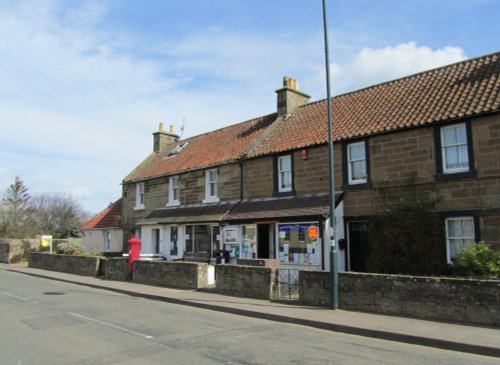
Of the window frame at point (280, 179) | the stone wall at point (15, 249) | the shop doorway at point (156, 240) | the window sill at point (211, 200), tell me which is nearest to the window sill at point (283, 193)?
the window frame at point (280, 179)

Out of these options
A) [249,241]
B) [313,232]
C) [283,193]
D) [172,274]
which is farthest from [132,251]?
[313,232]

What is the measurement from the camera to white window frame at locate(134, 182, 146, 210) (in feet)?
96.0

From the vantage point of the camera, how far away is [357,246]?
56.2 ft

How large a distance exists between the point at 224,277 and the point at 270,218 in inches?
160

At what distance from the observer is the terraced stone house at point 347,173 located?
14391mm

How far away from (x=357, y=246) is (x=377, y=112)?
534 cm

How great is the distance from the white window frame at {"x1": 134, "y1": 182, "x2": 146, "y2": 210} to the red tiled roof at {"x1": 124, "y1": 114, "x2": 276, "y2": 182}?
1.67ft

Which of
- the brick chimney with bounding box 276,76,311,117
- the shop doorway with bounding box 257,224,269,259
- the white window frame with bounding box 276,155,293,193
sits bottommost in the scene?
the shop doorway with bounding box 257,224,269,259

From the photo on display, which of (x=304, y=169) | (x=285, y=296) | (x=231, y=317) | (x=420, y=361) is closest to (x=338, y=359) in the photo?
(x=420, y=361)

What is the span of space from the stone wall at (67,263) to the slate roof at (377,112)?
6925 millimetres

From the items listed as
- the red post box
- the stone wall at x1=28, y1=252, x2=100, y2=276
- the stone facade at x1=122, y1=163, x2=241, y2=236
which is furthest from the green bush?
the stone wall at x1=28, y1=252, x2=100, y2=276

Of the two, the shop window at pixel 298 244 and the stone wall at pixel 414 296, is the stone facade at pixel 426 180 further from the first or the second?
the stone wall at pixel 414 296

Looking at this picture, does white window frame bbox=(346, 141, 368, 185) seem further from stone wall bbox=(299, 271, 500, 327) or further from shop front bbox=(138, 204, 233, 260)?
shop front bbox=(138, 204, 233, 260)

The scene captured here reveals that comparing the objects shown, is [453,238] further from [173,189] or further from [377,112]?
[173,189]
